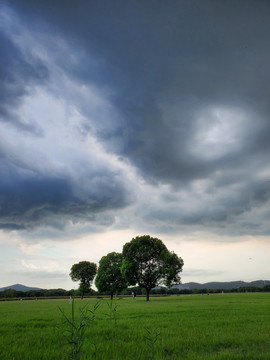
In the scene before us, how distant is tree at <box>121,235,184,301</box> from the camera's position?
49.5 m

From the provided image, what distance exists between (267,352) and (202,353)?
5.48 ft

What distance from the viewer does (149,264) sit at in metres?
51.0


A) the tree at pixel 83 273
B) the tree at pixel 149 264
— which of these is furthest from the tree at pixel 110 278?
the tree at pixel 149 264

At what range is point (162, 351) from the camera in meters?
6.26

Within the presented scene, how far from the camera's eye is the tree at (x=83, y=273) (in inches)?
3423

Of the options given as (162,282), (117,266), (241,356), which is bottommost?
(241,356)

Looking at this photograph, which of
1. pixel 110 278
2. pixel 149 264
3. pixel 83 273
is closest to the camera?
pixel 149 264

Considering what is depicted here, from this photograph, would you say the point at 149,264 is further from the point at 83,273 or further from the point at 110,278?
the point at 83,273

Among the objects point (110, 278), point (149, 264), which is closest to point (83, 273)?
point (110, 278)

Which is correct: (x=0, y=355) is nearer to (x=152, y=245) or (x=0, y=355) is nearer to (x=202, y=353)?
(x=202, y=353)

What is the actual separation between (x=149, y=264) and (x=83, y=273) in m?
45.7

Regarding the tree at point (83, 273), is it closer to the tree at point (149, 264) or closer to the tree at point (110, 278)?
the tree at point (110, 278)

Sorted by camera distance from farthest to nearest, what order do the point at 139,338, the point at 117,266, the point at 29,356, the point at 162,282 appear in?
the point at 117,266 → the point at 162,282 → the point at 139,338 → the point at 29,356

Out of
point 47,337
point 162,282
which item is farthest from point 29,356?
point 162,282
